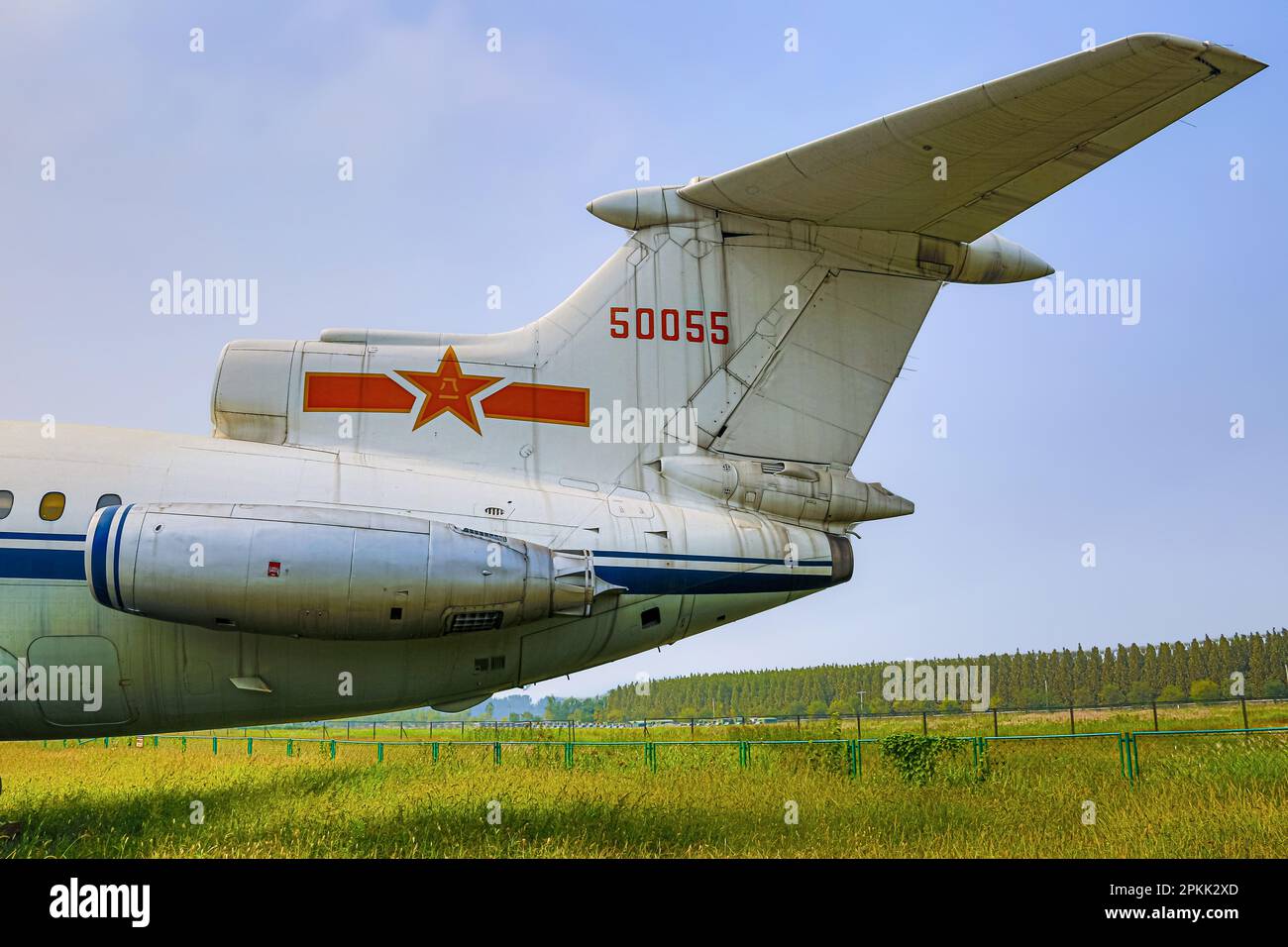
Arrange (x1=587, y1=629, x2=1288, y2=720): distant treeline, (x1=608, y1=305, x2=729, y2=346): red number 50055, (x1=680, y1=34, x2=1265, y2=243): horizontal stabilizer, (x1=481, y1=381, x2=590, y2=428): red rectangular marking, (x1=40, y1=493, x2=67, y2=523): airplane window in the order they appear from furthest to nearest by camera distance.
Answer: (x1=587, y1=629, x2=1288, y2=720): distant treeline → (x1=608, y1=305, x2=729, y2=346): red number 50055 → (x1=481, y1=381, x2=590, y2=428): red rectangular marking → (x1=40, y1=493, x2=67, y2=523): airplane window → (x1=680, y1=34, x2=1265, y2=243): horizontal stabilizer

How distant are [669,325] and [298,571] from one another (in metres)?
4.09

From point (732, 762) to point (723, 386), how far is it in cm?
1092

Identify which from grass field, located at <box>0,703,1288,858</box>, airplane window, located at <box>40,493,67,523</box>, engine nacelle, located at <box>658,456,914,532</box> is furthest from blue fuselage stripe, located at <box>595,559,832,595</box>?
airplane window, located at <box>40,493,67,523</box>

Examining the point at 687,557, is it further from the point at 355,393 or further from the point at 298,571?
the point at 355,393

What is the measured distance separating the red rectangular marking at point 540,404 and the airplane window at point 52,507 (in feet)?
10.9

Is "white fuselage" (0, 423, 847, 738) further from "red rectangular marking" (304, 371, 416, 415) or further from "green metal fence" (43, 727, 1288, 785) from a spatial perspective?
"green metal fence" (43, 727, 1288, 785)

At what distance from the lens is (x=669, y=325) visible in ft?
28.6

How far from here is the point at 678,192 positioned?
8766mm

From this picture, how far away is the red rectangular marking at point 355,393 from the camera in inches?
312

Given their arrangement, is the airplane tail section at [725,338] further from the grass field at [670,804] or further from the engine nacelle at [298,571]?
the grass field at [670,804]

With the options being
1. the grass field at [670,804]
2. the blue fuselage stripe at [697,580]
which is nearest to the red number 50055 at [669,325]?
the blue fuselage stripe at [697,580]

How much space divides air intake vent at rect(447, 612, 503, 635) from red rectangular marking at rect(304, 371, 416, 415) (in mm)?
2159

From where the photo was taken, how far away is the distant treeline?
65.1 metres

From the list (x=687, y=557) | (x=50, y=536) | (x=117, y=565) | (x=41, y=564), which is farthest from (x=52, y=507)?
(x=687, y=557)
